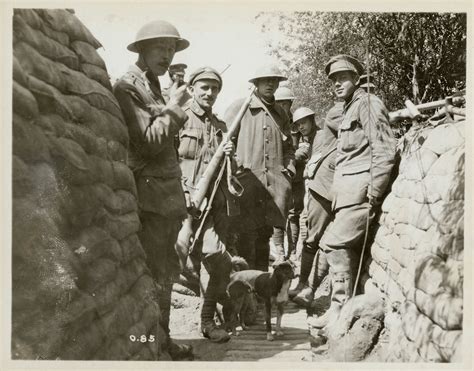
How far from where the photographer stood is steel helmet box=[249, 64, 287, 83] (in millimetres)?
6070

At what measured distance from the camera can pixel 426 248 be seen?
4.01 metres

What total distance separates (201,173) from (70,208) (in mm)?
2392

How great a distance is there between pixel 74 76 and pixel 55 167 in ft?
2.07

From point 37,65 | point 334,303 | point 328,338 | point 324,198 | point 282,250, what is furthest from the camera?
point 282,250

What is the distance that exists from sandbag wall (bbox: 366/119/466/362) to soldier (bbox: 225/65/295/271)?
4.97 ft

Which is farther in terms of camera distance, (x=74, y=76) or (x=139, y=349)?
(x=139, y=349)

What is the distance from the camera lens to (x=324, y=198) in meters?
5.97

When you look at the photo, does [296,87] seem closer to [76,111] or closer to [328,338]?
[328,338]

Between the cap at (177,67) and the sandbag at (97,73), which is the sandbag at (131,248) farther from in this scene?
the cap at (177,67)

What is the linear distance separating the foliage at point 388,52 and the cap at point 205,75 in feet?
3.01

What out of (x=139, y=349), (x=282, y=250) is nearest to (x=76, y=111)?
(x=139, y=349)

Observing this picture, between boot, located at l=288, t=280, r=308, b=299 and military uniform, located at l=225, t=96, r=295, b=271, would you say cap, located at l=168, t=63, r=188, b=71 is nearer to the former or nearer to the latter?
military uniform, located at l=225, t=96, r=295, b=271

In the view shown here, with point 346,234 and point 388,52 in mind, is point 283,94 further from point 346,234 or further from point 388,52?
point 346,234

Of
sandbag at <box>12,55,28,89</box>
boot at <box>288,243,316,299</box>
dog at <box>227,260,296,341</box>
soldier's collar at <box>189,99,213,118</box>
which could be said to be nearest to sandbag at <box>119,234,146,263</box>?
sandbag at <box>12,55,28,89</box>
